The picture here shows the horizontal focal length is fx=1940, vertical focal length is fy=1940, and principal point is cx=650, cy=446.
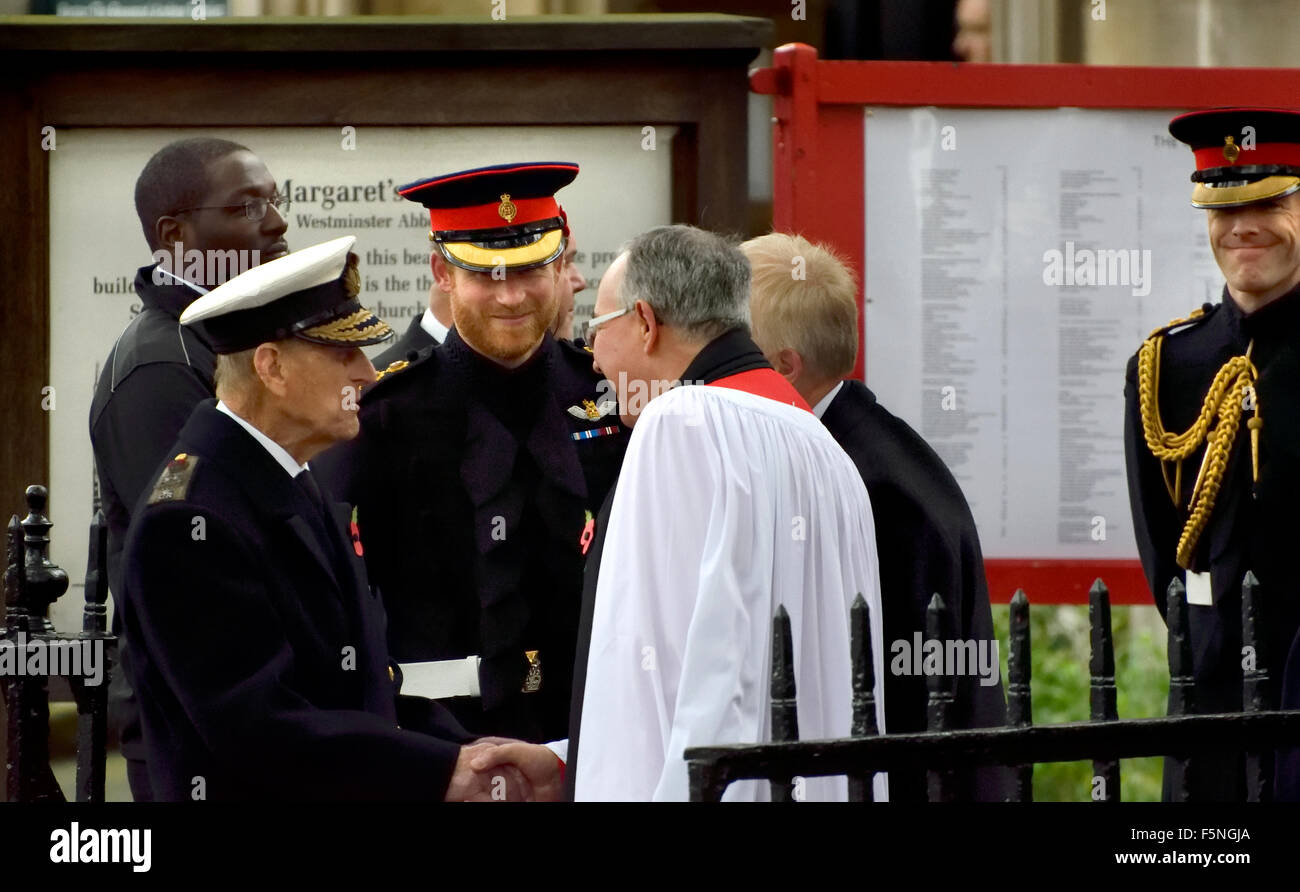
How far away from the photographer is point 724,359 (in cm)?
378

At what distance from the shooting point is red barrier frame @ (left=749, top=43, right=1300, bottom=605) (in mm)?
5512

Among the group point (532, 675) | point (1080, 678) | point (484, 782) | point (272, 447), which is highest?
point (272, 447)

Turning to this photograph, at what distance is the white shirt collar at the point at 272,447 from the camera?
12.3 ft

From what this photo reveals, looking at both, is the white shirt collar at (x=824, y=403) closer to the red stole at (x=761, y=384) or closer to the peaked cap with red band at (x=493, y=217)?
the red stole at (x=761, y=384)

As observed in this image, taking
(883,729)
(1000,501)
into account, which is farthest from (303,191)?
(883,729)

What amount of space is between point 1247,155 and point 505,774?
2641 mm

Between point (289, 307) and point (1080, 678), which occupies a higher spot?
point (289, 307)

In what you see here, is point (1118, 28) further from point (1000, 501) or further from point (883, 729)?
point (883, 729)

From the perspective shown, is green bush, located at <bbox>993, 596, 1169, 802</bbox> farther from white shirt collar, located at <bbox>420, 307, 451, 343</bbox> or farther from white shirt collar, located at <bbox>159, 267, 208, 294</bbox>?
white shirt collar, located at <bbox>159, 267, 208, 294</bbox>

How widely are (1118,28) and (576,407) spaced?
4087 mm

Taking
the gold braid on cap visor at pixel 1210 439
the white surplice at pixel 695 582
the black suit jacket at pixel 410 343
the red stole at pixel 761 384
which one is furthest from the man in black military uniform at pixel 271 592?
the gold braid on cap visor at pixel 1210 439

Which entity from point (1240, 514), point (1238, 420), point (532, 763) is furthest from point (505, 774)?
point (1238, 420)

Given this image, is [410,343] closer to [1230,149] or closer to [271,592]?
[271,592]

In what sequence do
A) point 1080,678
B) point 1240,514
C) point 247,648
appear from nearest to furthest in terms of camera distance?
point 247,648, point 1240,514, point 1080,678
